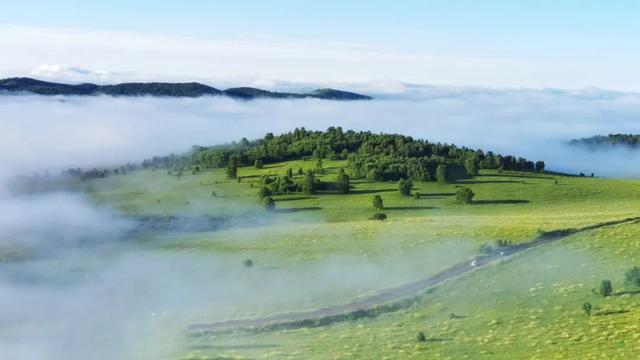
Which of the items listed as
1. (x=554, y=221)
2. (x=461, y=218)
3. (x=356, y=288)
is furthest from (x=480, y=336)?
(x=461, y=218)

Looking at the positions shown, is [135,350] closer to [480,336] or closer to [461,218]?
[480,336]

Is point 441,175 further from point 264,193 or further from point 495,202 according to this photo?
point 264,193

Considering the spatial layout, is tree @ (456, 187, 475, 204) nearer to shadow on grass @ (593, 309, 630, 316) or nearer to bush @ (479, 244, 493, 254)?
bush @ (479, 244, 493, 254)

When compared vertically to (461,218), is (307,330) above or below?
below

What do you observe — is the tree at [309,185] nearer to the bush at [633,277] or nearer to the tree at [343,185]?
the tree at [343,185]

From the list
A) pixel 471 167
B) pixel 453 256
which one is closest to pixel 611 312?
pixel 453 256

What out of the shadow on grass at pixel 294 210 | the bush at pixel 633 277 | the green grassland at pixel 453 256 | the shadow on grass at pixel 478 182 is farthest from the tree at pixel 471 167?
the bush at pixel 633 277

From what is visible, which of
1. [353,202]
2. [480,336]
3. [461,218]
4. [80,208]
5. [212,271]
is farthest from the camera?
[80,208]

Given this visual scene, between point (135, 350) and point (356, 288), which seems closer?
point (135, 350)
